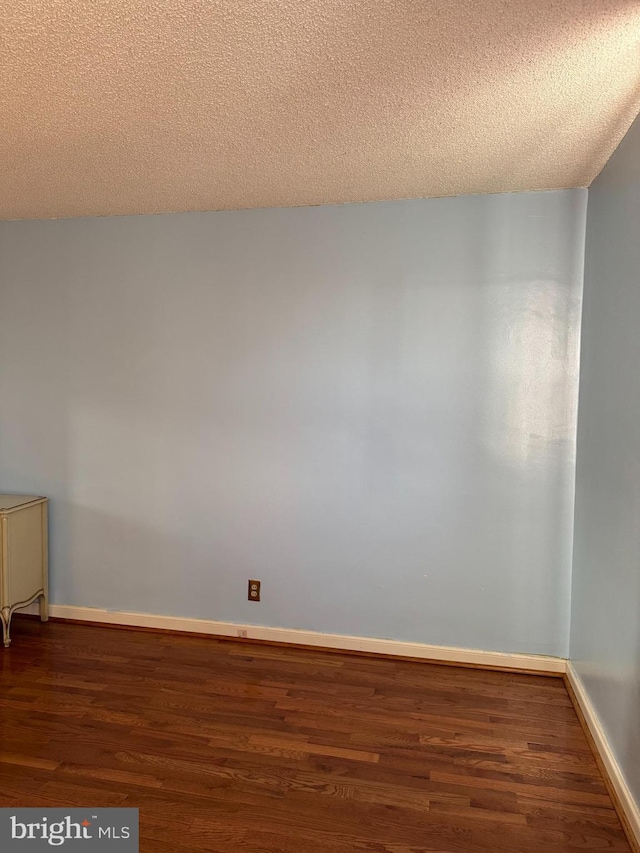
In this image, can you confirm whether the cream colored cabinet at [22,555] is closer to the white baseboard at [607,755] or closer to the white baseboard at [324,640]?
the white baseboard at [324,640]

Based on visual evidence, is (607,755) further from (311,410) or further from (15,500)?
(15,500)

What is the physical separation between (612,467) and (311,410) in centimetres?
153

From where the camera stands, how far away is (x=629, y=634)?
82.0 inches

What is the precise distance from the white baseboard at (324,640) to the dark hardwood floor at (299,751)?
72 mm

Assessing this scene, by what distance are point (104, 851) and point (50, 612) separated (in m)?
2.10

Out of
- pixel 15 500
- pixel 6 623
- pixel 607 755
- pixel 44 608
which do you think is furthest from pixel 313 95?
pixel 44 608

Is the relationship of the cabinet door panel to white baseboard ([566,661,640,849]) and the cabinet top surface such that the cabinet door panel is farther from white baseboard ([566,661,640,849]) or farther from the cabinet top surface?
white baseboard ([566,661,640,849])

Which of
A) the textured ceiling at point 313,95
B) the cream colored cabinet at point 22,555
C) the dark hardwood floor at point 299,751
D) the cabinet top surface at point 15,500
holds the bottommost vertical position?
the dark hardwood floor at point 299,751

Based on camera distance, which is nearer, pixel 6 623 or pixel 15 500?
pixel 6 623

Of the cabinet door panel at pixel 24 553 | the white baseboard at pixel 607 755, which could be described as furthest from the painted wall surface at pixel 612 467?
the cabinet door panel at pixel 24 553

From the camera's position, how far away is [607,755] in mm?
2275

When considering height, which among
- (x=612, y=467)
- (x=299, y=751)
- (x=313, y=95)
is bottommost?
(x=299, y=751)

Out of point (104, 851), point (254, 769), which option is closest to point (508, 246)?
point (254, 769)

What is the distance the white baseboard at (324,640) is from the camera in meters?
3.13
